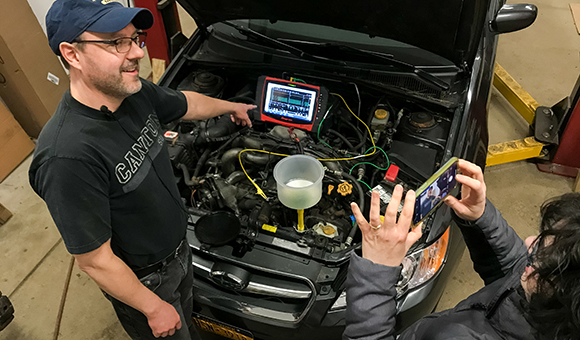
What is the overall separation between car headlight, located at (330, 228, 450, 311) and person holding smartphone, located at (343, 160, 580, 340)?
0.38 m

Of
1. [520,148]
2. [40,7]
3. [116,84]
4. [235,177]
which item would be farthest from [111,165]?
[40,7]

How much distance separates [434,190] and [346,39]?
4.48 ft

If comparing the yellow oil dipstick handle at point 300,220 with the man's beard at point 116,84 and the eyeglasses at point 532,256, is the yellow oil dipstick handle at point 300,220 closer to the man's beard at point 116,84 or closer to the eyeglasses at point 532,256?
the man's beard at point 116,84

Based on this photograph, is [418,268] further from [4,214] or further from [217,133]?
[4,214]

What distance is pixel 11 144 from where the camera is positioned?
334 centimetres

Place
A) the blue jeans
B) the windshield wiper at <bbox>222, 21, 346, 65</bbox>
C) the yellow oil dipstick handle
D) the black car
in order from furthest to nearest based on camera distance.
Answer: the windshield wiper at <bbox>222, 21, 346, 65</bbox>
the yellow oil dipstick handle
the black car
the blue jeans

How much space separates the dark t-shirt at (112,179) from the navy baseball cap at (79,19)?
20 cm

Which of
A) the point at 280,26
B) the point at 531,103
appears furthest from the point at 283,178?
the point at 531,103

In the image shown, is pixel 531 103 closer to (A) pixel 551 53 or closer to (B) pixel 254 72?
(A) pixel 551 53

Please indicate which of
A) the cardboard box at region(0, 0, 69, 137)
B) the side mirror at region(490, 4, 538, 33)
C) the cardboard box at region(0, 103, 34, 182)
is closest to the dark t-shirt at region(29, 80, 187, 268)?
the side mirror at region(490, 4, 538, 33)

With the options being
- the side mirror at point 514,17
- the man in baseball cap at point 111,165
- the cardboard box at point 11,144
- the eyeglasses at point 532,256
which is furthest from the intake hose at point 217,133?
the cardboard box at point 11,144

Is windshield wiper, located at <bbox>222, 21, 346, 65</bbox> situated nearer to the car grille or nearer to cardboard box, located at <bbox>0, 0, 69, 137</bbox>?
the car grille

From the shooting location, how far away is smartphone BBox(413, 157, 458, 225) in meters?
1.25

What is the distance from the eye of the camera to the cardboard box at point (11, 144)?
322 centimetres
